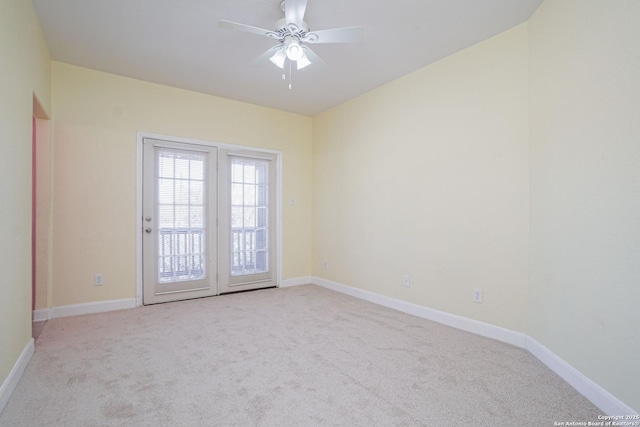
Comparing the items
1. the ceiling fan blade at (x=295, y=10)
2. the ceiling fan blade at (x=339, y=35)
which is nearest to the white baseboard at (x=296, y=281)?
the ceiling fan blade at (x=339, y=35)

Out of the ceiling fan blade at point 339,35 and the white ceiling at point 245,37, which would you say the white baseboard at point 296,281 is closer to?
the white ceiling at point 245,37

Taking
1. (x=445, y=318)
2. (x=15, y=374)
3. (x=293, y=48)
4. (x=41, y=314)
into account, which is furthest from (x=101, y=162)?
(x=445, y=318)

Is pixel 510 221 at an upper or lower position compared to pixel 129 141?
lower

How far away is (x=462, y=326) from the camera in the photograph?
9.73ft

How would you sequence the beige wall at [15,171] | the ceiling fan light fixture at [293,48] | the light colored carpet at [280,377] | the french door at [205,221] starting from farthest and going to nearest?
→ the french door at [205,221] → the ceiling fan light fixture at [293,48] → the beige wall at [15,171] → the light colored carpet at [280,377]

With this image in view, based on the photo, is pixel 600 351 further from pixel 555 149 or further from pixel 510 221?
pixel 555 149

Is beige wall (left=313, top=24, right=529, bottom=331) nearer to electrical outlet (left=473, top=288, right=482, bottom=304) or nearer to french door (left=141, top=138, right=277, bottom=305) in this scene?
electrical outlet (left=473, top=288, right=482, bottom=304)

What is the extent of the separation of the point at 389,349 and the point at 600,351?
132cm

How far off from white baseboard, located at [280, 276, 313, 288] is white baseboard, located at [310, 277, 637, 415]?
73 centimetres

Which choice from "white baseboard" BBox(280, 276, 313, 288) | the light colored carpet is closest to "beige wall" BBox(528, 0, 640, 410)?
the light colored carpet

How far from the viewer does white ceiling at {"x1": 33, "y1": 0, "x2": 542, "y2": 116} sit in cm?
239

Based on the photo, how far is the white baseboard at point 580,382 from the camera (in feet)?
5.37

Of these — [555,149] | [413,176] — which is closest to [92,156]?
[413,176]

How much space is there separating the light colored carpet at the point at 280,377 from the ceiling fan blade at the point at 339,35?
238 cm
